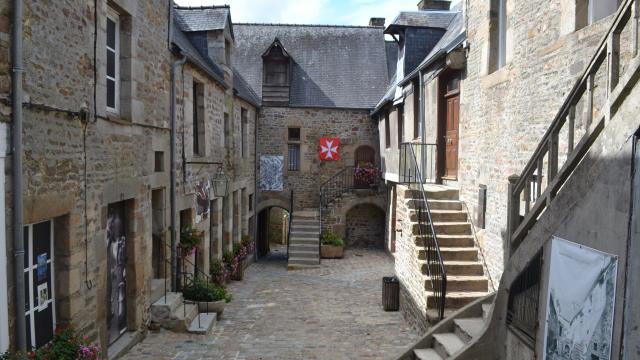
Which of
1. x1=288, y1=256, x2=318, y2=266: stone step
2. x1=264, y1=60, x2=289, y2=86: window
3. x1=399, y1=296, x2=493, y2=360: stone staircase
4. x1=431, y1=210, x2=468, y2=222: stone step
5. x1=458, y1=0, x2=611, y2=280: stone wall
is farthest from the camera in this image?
x1=264, y1=60, x2=289, y2=86: window

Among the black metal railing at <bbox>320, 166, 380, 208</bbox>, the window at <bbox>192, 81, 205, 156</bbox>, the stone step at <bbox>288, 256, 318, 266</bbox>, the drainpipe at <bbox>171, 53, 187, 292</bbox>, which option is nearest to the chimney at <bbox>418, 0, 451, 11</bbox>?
the black metal railing at <bbox>320, 166, 380, 208</bbox>

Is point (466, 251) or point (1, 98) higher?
point (1, 98)

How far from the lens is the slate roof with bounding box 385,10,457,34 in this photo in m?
16.3

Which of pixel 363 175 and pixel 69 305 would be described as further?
pixel 363 175

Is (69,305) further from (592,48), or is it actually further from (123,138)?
(592,48)

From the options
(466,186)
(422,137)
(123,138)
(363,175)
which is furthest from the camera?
(363,175)

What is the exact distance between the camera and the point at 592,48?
6.03 m

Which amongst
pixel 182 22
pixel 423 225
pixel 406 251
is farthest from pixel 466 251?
pixel 182 22

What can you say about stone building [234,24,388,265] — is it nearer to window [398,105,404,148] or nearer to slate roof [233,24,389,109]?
slate roof [233,24,389,109]

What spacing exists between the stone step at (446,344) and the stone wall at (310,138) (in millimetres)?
14785

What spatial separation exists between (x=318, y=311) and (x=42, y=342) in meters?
6.78

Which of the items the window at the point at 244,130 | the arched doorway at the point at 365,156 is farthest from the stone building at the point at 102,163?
the arched doorway at the point at 365,156

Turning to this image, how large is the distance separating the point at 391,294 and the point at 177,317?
179 inches

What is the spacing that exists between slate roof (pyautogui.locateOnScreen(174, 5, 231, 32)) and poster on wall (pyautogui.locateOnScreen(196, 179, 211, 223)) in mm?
4094
